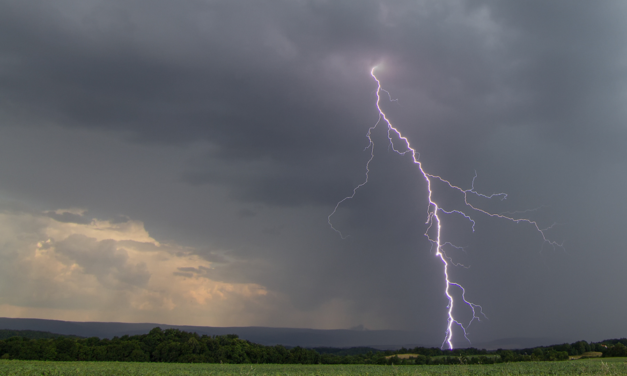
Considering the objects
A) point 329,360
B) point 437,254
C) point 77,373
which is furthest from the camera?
point 329,360

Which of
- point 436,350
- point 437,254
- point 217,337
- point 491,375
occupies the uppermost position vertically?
point 437,254

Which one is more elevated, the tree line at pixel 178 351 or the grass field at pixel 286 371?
the grass field at pixel 286 371

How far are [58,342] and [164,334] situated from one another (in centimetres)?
1719

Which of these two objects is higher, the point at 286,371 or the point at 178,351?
the point at 286,371

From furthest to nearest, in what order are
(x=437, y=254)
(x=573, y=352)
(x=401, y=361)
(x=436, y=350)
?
(x=436, y=350)
(x=573, y=352)
(x=401, y=361)
(x=437, y=254)

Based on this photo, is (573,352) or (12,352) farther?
(573,352)

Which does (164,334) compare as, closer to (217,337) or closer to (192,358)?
(217,337)

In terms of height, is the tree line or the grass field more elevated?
the grass field

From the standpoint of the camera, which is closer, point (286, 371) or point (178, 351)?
point (286, 371)

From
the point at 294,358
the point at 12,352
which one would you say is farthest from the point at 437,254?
the point at 12,352

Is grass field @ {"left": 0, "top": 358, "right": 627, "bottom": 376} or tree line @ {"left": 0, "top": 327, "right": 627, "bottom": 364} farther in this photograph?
tree line @ {"left": 0, "top": 327, "right": 627, "bottom": 364}

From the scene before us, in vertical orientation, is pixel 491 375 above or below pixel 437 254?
below

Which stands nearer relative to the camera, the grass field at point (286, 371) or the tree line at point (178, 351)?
the grass field at point (286, 371)

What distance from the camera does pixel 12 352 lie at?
38.0 meters
